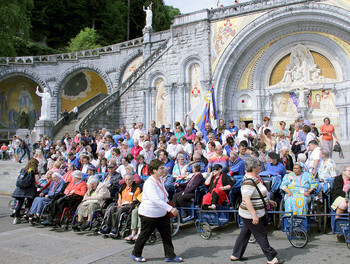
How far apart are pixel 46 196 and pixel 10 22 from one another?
23.4m

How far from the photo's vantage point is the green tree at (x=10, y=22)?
2686cm

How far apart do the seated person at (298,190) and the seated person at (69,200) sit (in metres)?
4.73

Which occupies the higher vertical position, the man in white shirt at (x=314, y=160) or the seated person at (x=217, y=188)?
the man in white shirt at (x=314, y=160)

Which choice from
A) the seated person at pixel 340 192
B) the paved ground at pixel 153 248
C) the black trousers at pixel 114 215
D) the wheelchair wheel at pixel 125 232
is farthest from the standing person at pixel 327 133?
the wheelchair wheel at pixel 125 232

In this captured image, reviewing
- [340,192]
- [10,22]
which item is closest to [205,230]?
[340,192]

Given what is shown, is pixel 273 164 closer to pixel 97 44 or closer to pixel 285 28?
pixel 285 28

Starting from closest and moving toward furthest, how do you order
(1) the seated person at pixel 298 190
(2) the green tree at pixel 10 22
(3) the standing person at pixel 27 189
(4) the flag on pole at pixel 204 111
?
1. (1) the seated person at pixel 298 190
2. (3) the standing person at pixel 27 189
3. (4) the flag on pole at pixel 204 111
4. (2) the green tree at pixel 10 22

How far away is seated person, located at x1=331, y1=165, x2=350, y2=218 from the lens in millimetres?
5882

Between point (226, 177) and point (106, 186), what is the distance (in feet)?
9.78

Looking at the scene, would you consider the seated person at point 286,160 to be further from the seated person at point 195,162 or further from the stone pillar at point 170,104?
the stone pillar at point 170,104

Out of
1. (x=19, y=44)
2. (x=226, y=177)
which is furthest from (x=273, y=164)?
(x=19, y=44)

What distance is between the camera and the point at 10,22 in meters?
27.2

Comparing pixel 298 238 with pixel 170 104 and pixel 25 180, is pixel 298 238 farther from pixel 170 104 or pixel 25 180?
pixel 170 104

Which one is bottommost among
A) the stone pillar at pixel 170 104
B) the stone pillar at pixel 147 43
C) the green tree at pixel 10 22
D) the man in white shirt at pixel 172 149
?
the man in white shirt at pixel 172 149
